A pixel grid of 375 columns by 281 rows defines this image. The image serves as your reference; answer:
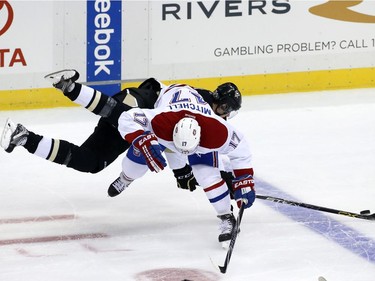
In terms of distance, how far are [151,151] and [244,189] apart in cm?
49

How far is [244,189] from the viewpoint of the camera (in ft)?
17.1

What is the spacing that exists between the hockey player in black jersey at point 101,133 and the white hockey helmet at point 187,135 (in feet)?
1.26

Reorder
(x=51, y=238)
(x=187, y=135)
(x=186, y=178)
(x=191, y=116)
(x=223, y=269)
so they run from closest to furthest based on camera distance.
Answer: (x=223, y=269), (x=187, y=135), (x=191, y=116), (x=51, y=238), (x=186, y=178)

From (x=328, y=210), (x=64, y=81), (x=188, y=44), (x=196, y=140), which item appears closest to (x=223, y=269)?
(x=196, y=140)

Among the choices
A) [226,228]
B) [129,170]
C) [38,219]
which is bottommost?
[38,219]

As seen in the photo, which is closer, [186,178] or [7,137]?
[7,137]

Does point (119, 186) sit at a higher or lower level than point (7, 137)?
lower

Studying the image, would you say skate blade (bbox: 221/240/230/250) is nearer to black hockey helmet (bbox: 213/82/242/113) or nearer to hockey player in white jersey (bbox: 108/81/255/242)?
hockey player in white jersey (bbox: 108/81/255/242)

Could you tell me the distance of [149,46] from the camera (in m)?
8.23

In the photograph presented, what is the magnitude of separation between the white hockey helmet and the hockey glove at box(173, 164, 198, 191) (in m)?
0.72

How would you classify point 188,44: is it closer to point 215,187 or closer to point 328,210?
point 328,210

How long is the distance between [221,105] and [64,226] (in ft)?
3.30

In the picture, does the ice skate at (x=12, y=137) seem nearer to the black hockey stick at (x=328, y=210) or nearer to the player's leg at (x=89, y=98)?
the player's leg at (x=89, y=98)

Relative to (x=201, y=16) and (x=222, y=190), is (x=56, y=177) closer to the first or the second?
(x=222, y=190)
